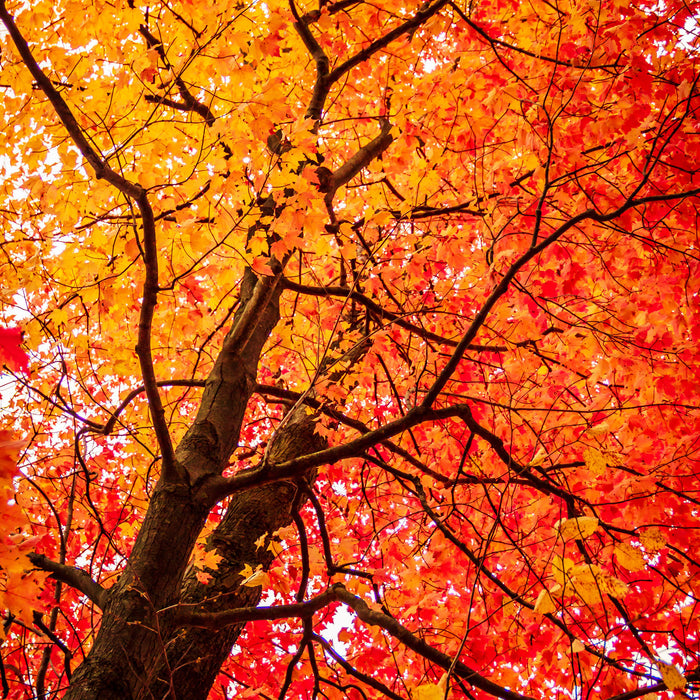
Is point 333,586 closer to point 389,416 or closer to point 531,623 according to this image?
point 531,623

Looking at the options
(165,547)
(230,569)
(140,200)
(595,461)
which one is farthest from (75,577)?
(595,461)

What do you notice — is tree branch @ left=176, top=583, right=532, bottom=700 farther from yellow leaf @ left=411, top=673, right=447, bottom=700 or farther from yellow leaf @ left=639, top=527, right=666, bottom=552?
yellow leaf @ left=639, top=527, right=666, bottom=552

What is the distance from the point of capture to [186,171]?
307 cm

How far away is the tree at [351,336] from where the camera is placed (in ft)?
8.50

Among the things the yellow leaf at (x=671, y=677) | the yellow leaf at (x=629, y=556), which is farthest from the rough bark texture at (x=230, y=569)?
the yellow leaf at (x=671, y=677)

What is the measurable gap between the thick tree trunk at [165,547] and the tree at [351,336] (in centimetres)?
1

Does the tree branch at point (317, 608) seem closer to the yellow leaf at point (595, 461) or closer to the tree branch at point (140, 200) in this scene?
the tree branch at point (140, 200)

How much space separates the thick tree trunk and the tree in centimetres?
1

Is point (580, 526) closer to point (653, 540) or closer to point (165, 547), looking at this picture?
point (653, 540)

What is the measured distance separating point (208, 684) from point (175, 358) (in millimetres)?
3053

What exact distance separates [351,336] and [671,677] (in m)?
3.13

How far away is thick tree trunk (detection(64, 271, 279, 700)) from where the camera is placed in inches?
91.7

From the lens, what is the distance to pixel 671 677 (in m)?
1.76

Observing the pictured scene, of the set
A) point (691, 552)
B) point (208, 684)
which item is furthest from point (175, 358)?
point (691, 552)
